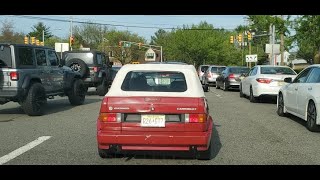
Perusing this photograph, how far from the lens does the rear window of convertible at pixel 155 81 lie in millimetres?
6570

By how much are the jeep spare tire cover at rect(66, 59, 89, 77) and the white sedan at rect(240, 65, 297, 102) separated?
6378 mm

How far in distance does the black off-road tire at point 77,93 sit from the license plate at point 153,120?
8.93 meters

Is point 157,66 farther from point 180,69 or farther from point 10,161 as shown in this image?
point 10,161

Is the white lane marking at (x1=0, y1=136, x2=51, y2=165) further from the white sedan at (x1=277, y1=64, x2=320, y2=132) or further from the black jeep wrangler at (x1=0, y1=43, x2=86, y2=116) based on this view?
the white sedan at (x1=277, y1=64, x2=320, y2=132)

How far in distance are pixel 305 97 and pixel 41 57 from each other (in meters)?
7.45

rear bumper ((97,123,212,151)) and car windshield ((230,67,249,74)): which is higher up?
car windshield ((230,67,249,74))

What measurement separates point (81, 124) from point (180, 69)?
4.28 meters

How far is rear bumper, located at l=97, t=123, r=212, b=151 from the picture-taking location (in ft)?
19.9

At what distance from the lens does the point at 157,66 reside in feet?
22.8

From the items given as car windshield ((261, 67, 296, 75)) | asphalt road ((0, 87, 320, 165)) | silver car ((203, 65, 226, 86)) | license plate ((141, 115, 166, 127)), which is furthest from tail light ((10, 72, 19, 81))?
silver car ((203, 65, 226, 86))

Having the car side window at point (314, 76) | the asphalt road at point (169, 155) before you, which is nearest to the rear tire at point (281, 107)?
the asphalt road at point (169, 155)
